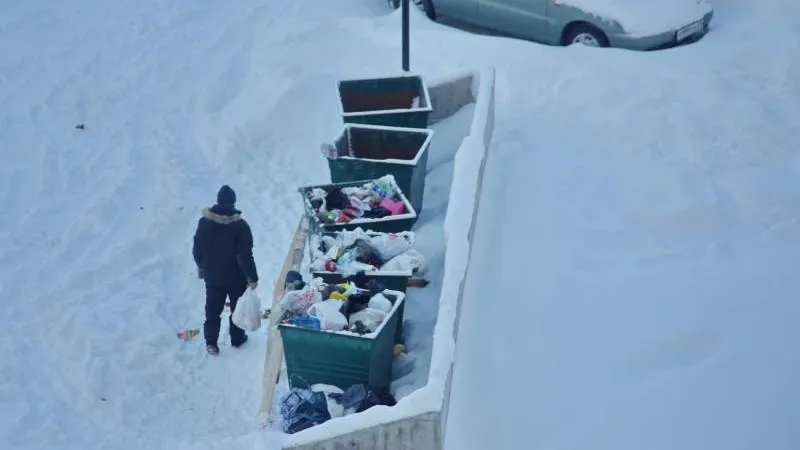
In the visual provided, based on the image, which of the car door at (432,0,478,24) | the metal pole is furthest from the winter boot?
the car door at (432,0,478,24)

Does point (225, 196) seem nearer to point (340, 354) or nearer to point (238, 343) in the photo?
point (238, 343)

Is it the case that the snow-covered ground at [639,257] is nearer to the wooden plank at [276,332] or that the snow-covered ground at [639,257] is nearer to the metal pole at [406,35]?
the metal pole at [406,35]

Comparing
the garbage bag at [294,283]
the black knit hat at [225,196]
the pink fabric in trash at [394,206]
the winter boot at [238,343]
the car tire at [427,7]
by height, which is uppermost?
the car tire at [427,7]

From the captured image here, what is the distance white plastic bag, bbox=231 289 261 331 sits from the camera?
740 cm

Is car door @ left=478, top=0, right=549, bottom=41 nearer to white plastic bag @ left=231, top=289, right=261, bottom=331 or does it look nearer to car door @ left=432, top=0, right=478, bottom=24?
car door @ left=432, top=0, right=478, bottom=24

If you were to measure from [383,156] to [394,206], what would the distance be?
4.70 feet

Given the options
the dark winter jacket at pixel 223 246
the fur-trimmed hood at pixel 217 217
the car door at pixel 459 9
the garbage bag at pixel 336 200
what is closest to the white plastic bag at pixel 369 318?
the dark winter jacket at pixel 223 246

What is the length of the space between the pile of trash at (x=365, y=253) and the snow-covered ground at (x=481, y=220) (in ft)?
2.01

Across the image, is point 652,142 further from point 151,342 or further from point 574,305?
point 151,342

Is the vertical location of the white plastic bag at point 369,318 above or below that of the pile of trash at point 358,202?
below

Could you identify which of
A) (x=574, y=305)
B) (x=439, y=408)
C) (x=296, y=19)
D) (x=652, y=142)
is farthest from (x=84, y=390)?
(x=296, y=19)

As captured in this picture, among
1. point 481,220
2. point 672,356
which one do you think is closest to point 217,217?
point 481,220

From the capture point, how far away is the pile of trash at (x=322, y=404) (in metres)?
6.37

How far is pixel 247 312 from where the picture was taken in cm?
741
